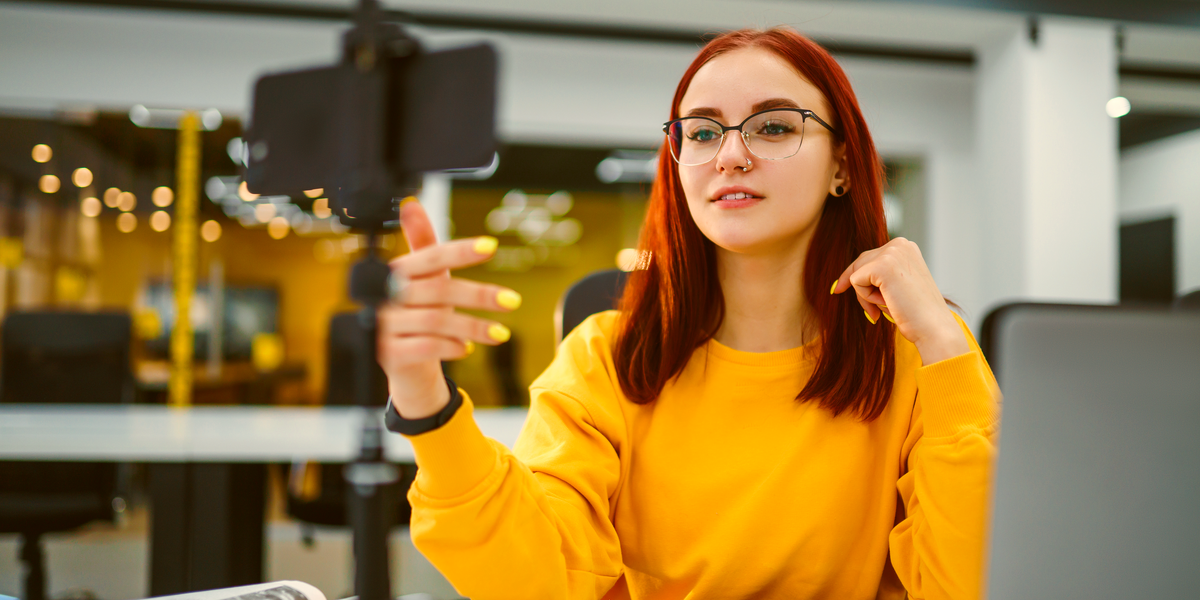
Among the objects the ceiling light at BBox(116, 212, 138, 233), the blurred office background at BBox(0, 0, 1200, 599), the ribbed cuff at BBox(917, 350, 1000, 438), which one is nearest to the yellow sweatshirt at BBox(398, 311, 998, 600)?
the ribbed cuff at BBox(917, 350, 1000, 438)

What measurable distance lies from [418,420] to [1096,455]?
1.72 ft

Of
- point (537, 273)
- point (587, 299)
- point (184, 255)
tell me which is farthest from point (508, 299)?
point (537, 273)

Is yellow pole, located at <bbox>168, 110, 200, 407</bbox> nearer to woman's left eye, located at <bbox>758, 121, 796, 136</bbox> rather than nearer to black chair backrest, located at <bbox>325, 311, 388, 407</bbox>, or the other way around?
Answer: black chair backrest, located at <bbox>325, 311, 388, 407</bbox>

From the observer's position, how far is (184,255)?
4836 mm

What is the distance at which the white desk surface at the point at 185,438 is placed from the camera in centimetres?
187

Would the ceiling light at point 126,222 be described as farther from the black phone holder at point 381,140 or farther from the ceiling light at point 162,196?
the black phone holder at point 381,140

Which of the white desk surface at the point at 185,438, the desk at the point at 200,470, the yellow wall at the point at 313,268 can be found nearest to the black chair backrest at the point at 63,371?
the white desk surface at the point at 185,438

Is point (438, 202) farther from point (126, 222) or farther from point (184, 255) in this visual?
point (126, 222)

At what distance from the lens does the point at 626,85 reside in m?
4.69

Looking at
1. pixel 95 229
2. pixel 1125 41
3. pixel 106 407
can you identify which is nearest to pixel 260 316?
pixel 95 229

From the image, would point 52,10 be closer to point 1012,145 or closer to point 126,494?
point 126,494

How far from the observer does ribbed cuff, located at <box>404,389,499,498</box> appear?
654 millimetres

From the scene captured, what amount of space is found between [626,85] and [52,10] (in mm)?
3558

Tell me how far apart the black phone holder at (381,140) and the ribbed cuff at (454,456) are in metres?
0.09
